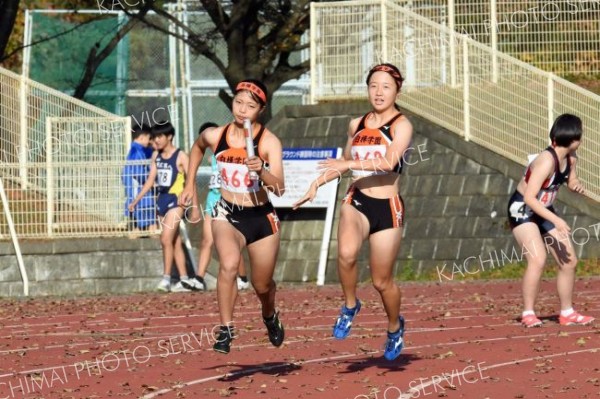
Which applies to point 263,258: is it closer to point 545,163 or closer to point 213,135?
point 213,135

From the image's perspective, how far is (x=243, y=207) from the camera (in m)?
12.0

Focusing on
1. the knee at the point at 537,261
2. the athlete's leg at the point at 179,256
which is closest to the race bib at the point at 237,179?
the knee at the point at 537,261

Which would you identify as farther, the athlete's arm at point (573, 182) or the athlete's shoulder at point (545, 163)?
the athlete's arm at point (573, 182)

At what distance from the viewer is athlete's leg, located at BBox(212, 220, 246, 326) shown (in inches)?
468

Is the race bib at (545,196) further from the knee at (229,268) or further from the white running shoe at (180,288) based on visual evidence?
the white running shoe at (180,288)

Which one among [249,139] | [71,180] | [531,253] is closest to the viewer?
[249,139]

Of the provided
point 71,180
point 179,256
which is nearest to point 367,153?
point 179,256

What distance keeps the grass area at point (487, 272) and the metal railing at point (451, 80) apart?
4.33 feet

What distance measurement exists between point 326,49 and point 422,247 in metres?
4.11

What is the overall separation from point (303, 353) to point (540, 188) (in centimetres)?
280

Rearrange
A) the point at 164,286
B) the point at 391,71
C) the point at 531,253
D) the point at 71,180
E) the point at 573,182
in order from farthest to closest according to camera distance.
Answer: the point at 71,180
the point at 164,286
the point at 573,182
the point at 531,253
the point at 391,71

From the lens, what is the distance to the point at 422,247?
78.5ft

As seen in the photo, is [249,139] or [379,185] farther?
[379,185]

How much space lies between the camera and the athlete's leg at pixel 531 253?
577 inches
